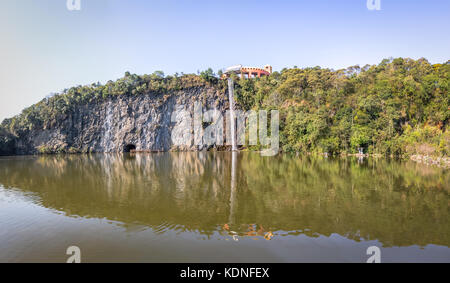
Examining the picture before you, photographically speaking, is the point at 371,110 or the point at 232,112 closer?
the point at 371,110

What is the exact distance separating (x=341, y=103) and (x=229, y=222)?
116ft

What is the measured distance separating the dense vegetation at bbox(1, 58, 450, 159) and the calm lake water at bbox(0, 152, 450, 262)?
18040mm

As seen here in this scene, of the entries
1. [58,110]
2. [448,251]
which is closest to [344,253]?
[448,251]

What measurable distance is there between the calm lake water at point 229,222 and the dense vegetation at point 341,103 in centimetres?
1804

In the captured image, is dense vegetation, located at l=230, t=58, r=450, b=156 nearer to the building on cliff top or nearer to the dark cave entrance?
the building on cliff top

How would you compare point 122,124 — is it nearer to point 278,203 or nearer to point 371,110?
point 371,110

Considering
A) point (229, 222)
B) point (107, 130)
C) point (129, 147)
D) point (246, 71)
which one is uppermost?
point (246, 71)

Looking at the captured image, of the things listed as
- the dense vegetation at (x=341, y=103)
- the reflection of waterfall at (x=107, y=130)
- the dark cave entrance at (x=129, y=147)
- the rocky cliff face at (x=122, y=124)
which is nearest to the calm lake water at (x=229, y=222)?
the dense vegetation at (x=341, y=103)

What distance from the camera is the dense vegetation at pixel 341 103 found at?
1177 inches

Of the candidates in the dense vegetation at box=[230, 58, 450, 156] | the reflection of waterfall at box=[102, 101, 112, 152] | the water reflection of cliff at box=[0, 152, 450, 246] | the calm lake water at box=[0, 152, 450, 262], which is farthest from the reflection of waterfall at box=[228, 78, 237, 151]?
the calm lake water at box=[0, 152, 450, 262]

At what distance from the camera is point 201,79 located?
181 feet

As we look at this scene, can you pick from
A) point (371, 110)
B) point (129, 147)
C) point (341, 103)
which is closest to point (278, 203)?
point (371, 110)

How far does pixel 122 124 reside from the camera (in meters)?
54.6

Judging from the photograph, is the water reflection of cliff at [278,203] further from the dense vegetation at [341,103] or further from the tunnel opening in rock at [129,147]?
the tunnel opening in rock at [129,147]
